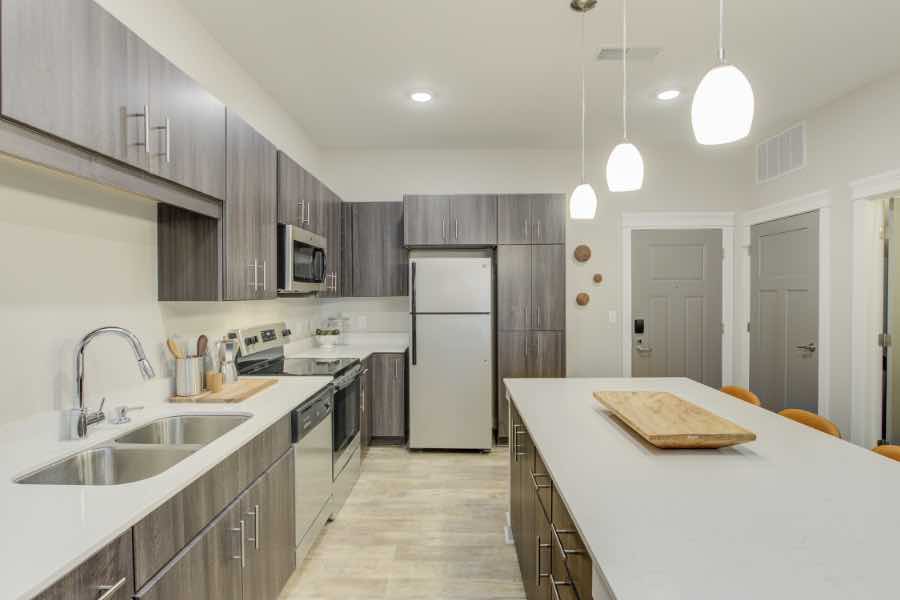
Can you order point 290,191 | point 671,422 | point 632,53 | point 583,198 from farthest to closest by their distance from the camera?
point 290,191, point 632,53, point 583,198, point 671,422

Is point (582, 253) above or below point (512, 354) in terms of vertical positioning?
above

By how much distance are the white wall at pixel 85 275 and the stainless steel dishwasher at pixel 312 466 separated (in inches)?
25.9

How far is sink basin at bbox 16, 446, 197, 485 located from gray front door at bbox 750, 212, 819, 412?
422cm

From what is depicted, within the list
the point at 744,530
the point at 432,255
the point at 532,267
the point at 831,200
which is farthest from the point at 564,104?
the point at 744,530

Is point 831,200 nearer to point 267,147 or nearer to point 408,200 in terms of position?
point 408,200

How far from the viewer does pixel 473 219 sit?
391 cm

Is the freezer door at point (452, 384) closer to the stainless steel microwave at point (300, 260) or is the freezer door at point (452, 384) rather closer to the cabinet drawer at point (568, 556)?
the stainless steel microwave at point (300, 260)

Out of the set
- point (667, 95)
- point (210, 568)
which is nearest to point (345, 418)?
point (210, 568)

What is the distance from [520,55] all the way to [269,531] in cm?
274

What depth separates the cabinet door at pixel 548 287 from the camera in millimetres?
3898

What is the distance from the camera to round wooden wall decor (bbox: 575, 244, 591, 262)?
430 cm

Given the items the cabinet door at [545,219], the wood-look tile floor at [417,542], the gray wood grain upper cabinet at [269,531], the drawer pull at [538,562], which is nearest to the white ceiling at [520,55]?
the cabinet door at [545,219]

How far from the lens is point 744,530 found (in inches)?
37.8

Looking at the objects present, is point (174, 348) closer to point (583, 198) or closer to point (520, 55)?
point (583, 198)
